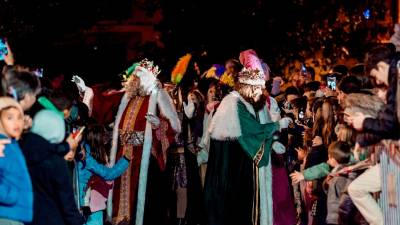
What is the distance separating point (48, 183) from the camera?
24.2 feet

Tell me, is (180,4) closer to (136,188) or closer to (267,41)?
(267,41)

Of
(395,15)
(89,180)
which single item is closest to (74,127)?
(89,180)

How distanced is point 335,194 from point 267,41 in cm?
1453

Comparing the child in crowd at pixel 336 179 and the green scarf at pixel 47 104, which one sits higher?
the green scarf at pixel 47 104

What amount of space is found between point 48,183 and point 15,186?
45 cm

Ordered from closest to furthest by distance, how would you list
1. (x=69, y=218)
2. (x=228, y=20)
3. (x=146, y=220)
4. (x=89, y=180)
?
(x=69, y=218) → (x=89, y=180) → (x=146, y=220) → (x=228, y=20)

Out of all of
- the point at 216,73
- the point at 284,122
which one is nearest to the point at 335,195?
the point at 284,122

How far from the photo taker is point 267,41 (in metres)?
23.3

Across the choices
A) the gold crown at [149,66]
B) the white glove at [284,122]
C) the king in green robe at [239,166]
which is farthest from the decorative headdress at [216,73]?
the white glove at [284,122]

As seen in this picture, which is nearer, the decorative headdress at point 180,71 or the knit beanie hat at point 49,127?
the knit beanie hat at point 49,127

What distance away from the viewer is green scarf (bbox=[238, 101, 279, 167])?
36.0ft

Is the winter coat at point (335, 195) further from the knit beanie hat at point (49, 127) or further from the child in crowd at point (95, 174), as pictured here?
the knit beanie hat at point (49, 127)

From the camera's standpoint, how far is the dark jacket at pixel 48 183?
7.29m

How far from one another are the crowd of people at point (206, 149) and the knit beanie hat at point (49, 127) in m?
0.01
